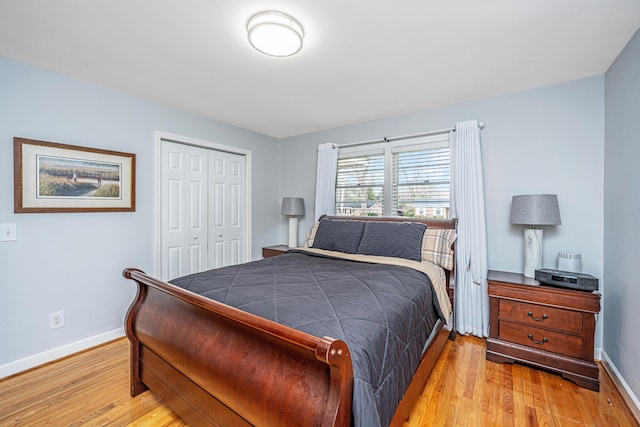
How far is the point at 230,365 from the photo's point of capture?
124 centimetres

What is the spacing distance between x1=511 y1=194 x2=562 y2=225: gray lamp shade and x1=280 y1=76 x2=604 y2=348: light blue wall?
302 millimetres

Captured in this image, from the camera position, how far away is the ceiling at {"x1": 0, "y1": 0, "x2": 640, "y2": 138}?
61.7 inches

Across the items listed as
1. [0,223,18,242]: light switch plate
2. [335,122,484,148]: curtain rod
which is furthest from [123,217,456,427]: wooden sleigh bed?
[335,122,484,148]: curtain rod

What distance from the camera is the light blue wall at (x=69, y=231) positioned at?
212 centimetres

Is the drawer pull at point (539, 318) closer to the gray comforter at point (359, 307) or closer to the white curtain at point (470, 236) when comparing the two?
the white curtain at point (470, 236)

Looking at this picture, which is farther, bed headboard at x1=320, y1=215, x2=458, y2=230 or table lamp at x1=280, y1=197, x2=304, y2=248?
table lamp at x1=280, y1=197, x2=304, y2=248

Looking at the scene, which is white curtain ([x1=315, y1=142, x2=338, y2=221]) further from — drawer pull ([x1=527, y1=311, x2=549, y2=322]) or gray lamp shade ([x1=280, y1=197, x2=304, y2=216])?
drawer pull ([x1=527, y1=311, x2=549, y2=322])

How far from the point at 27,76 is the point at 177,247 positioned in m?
1.90

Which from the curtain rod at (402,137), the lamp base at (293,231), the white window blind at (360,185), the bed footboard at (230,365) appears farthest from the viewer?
the lamp base at (293,231)

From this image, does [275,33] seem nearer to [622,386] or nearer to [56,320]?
[56,320]

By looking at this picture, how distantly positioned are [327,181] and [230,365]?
9.24ft

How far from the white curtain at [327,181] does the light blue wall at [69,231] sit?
1771 mm

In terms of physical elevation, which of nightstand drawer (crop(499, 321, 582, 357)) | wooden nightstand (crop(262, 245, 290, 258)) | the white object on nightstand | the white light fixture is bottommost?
nightstand drawer (crop(499, 321, 582, 357))

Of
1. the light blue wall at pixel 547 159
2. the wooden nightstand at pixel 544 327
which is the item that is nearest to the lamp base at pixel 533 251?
the wooden nightstand at pixel 544 327
